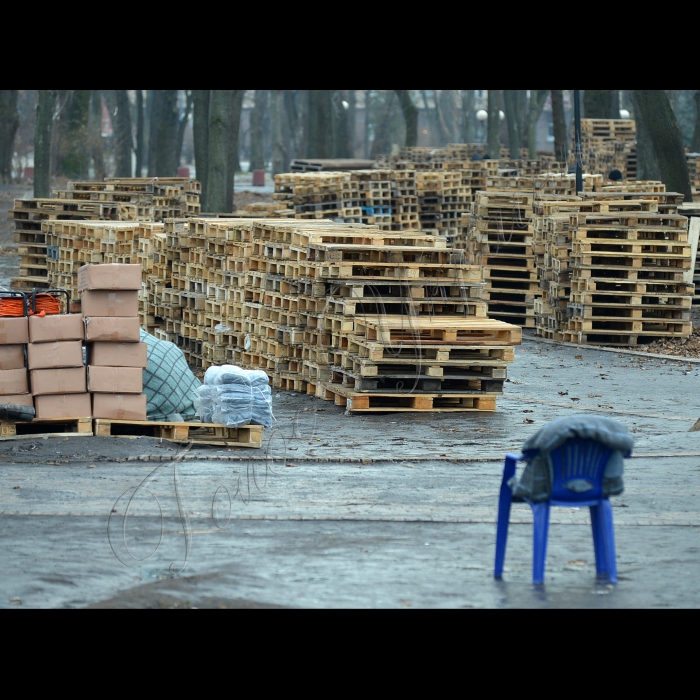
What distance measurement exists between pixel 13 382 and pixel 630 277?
10737mm

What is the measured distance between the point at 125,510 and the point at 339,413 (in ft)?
16.5

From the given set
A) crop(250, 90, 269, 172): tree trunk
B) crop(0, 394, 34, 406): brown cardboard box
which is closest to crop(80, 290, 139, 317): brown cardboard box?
crop(0, 394, 34, 406): brown cardboard box

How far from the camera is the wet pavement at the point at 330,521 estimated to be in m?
6.42

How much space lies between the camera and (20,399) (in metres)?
10.8

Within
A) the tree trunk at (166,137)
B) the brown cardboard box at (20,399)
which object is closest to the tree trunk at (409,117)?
the tree trunk at (166,137)

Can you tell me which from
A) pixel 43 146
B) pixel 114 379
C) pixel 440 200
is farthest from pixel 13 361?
pixel 43 146

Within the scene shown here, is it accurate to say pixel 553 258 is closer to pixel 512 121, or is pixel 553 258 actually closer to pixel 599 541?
pixel 599 541

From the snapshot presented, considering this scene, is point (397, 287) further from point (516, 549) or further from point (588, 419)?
point (588, 419)

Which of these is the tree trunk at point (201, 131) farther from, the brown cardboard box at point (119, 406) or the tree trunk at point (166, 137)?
the brown cardboard box at point (119, 406)

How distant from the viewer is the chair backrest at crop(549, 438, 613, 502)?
20.4 ft

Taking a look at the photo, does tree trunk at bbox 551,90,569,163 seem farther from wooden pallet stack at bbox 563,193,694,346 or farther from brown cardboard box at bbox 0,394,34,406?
brown cardboard box at bbox 0,394,34,406

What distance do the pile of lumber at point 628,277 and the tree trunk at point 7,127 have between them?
30.3 meters
